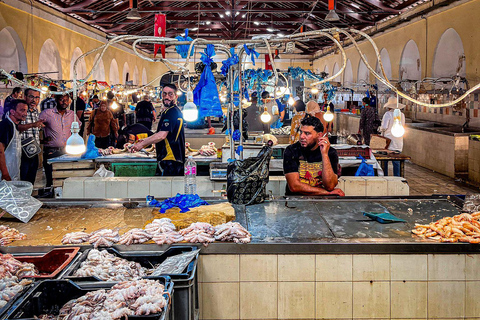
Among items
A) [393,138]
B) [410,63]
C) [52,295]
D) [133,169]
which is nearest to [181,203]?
[52,295]

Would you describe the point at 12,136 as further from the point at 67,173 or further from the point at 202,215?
the point at 202,215

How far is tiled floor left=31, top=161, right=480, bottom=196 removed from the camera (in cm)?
951

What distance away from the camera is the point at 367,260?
3211 millimetres

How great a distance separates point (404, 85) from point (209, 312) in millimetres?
12906

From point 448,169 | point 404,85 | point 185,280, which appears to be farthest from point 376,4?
point 185,280

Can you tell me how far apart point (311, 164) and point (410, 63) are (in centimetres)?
1306

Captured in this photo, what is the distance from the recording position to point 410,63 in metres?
16.3

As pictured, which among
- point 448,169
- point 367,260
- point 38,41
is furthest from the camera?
point 38,41

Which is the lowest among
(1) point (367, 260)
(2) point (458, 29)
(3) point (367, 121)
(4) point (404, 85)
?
(1) point (367, 260)

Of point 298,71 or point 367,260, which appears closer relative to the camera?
point 367,260

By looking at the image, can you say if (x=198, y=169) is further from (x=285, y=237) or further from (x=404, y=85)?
(x=404, y=85)

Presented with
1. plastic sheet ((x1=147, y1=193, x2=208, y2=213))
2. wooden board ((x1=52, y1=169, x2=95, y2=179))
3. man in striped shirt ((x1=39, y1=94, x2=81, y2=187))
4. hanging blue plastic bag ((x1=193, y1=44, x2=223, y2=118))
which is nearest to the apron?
wooden board ((x1=52, y1=169, x2=95, y2=179))

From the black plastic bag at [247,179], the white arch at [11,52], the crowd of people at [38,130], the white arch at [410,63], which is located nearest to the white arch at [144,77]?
the white arch at [11,52]

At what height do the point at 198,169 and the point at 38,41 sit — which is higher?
the point at 38,41
